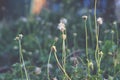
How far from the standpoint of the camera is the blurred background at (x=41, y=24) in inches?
217

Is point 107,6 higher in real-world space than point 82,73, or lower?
higher

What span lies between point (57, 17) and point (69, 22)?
482 millimetres

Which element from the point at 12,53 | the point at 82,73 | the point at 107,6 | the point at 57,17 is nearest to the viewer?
the point at 82,73

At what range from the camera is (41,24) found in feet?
21.8

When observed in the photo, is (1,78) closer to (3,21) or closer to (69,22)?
(69,22)

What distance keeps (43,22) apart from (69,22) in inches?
14.7

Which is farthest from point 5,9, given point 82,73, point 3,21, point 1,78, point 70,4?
point 82,73

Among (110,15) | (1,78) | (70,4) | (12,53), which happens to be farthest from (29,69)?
(70,4)

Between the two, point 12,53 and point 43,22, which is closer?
point 12,53

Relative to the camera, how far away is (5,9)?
778 cm

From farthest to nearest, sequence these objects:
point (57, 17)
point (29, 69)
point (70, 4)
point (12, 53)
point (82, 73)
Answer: point (70, 4), point (57, 17), point (12, 53), point (29, 69), point (82, 73)

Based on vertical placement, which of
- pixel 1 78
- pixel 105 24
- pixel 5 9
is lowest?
pixel 1 78

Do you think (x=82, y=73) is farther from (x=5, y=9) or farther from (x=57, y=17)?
(x=5, y=9)

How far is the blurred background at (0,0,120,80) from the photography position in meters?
5.51
